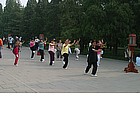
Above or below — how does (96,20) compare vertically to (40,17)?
below

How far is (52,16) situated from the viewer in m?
43.9

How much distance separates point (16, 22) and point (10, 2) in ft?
46.5

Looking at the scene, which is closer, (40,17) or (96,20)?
(96,20)

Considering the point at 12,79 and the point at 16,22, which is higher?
the point at 16,22

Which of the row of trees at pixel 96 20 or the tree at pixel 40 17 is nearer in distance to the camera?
the row of trees at pixel 96 20

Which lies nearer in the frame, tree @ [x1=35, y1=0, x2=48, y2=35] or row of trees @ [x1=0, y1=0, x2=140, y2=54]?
row of trees @ [x1=0, y1=0, x2=140, y2=54]

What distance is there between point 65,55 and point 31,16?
40818mm
